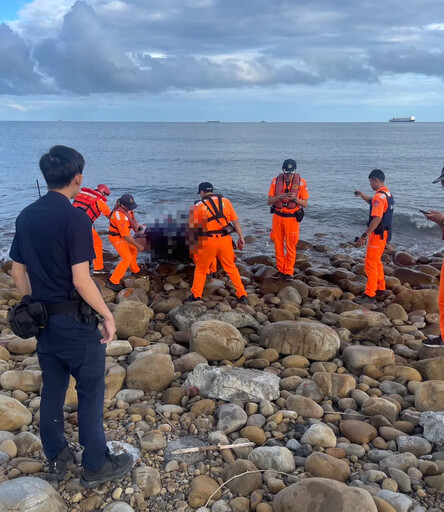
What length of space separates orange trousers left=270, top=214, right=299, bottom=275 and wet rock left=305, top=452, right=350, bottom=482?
5686 millimetres

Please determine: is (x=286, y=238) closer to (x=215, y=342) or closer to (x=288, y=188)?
(x=288, y=188)

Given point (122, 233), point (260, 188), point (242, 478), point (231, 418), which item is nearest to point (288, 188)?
point (122, 233)

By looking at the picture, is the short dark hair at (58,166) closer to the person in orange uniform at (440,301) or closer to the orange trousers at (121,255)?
the person in orange uniform at (440,301)

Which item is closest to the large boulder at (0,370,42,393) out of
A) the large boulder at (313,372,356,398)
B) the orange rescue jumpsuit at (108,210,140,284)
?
the large boulder at (313,372,356,398)

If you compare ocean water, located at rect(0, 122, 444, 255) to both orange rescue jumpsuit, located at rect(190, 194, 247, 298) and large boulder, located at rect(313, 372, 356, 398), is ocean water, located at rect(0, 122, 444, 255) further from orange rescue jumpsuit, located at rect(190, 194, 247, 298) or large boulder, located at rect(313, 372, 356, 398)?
large boulder, located at rect(313, 372, 356, 398)

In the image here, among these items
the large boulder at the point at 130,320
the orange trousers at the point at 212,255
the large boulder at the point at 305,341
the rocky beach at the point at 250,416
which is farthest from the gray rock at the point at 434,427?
the orange trousers at the point at 212,255

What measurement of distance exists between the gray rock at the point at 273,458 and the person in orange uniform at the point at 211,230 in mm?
4144

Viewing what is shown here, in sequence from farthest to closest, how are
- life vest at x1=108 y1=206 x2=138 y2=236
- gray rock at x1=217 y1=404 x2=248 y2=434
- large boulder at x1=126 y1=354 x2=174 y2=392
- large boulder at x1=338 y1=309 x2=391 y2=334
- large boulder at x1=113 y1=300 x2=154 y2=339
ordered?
Result: life vest at x1=108 y1=206 x2=138 y2=236 < large boulder at x1=338 y1=309 x2=391 y2=334 < large boulder at x1=113 y1=300 x2=154 y2=339 < large boulder at x1=126 y1=354 x2=174 y2=392 < gray rock at x1=217 y1=404 x2=248 y2=434

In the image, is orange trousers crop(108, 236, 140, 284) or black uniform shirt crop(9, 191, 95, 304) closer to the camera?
black uniform shirt crop(9, 191, 95, 304)

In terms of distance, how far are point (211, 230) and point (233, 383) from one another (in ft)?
10.6

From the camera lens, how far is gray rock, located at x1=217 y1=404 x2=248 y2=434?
4.01 m

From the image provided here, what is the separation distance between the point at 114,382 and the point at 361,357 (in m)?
2.78

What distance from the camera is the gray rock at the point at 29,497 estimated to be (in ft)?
9.09

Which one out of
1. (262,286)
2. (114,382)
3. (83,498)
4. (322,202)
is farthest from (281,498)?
(322,202)
